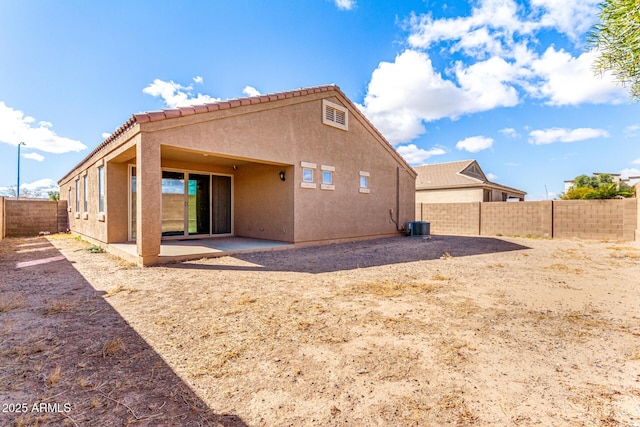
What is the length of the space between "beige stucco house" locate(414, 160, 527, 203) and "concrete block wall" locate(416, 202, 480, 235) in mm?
5428

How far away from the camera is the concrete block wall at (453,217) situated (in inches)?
660

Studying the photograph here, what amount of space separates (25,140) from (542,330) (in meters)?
37.9

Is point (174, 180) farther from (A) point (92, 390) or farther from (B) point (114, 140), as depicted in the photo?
(A) point (92, 390)

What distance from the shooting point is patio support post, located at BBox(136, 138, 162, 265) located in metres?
6.74

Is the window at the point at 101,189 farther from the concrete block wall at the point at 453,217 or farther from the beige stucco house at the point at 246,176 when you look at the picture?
the concrete block wall at the point at 453,217

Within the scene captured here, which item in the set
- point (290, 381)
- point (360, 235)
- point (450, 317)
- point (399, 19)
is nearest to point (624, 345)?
point (450, 317)

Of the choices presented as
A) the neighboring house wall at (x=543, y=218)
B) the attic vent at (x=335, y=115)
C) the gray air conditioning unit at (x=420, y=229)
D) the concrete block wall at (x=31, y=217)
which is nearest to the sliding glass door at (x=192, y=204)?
the attic vent at (x=335, y=115)

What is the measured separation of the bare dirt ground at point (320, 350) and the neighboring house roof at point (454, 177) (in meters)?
17.5

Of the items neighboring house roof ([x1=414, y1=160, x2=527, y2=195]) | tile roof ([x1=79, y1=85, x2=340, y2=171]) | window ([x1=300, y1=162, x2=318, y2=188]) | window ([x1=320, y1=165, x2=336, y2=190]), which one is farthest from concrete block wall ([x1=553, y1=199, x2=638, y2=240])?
tile roof ([x1=79, y1=85, x2=340, y2=171])

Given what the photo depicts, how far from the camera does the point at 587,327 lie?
3.52 metres

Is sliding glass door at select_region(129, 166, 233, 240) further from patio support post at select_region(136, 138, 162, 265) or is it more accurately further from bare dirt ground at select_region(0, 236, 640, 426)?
bare dirt ground at select_region(0, 236, 640, 426)

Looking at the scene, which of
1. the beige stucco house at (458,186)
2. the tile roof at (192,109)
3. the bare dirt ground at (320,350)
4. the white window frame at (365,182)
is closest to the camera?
the bare dirt ground at (320,350)

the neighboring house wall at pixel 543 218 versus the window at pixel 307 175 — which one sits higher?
the window at pixel 307 175

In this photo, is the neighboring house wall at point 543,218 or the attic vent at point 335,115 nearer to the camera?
the attic vent at point 335,115
